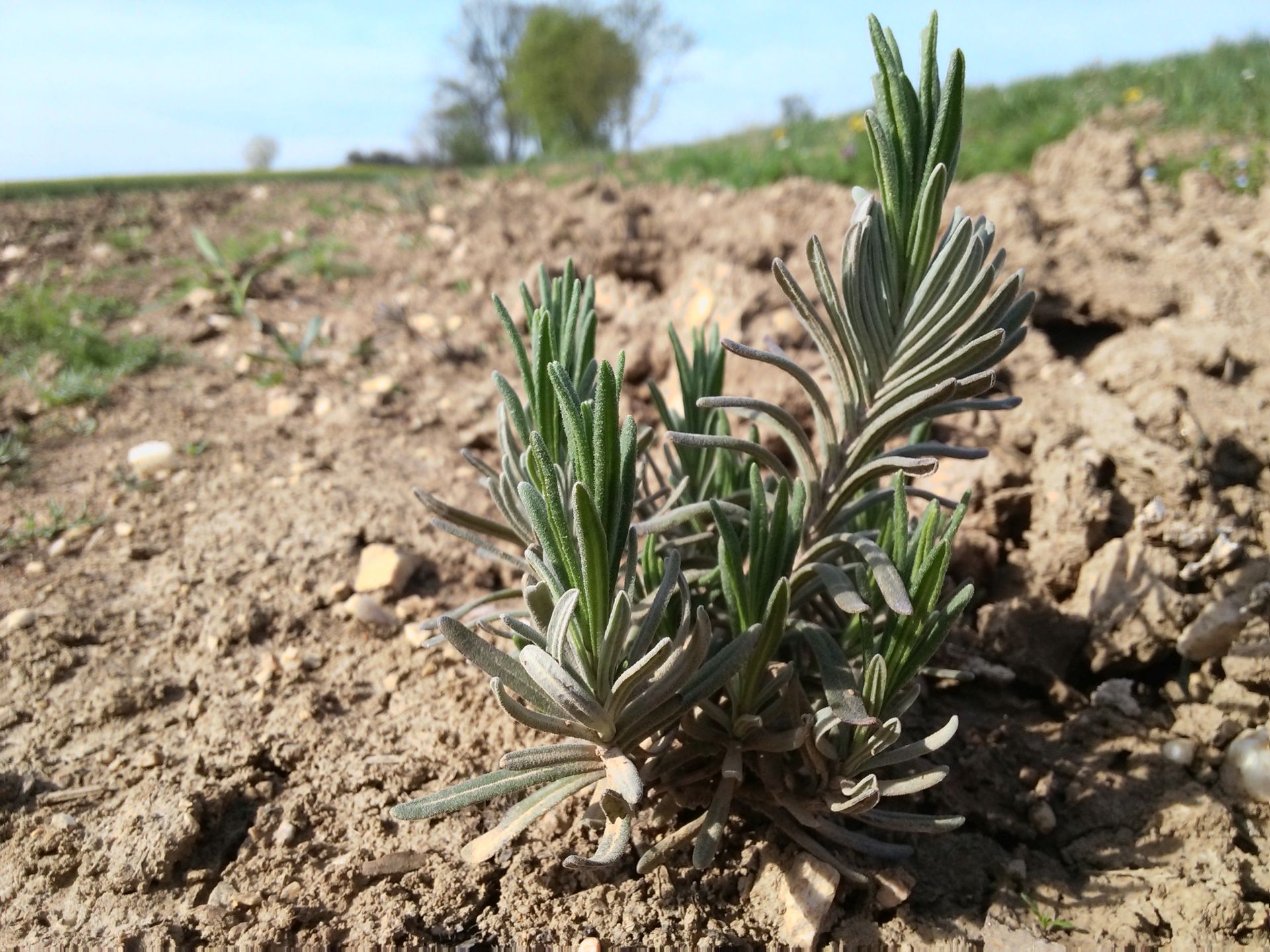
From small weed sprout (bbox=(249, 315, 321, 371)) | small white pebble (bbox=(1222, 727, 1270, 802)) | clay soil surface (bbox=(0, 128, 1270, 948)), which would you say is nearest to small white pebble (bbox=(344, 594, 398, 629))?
clay soil surface (bbox=(0, 128, 1270, 948))

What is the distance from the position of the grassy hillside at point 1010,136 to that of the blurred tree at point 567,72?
2141cm

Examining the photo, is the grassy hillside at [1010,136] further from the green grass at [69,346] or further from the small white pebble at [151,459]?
the small white pebble at [151,459]

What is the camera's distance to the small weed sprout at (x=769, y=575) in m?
1.37

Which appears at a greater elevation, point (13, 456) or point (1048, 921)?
point (13, 456)

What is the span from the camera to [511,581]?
7.88 feet

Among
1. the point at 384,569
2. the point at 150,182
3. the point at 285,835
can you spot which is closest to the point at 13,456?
the point at 384,569

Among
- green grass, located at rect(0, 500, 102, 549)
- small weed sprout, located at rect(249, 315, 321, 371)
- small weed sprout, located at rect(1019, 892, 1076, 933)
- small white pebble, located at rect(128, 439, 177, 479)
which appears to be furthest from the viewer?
small weed sprout, located at rect(249, 315, 321, 371)

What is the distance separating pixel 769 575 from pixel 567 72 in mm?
29816

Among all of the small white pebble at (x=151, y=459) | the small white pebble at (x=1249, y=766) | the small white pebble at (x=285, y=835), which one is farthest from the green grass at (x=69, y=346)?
the small white pebble at (x=1249, y=766)

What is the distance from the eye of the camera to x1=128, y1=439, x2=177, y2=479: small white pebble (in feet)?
9.19

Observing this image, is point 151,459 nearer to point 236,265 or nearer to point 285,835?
point 285,835

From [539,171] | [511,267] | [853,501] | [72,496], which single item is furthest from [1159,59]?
[72,496]

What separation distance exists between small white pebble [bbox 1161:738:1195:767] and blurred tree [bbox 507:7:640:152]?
28234 millimetres

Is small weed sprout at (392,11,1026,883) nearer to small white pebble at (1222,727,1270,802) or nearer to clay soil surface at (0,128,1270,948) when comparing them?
clay soil surface at (0,128,1270,948)
